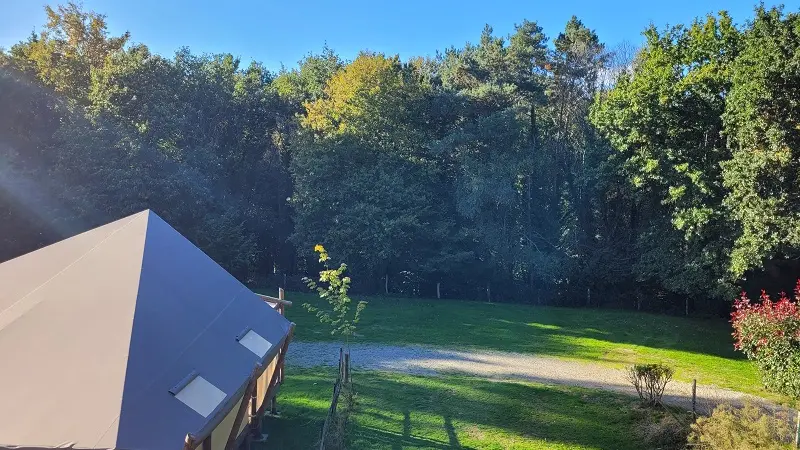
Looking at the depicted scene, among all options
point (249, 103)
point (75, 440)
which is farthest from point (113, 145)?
point (75, 440)

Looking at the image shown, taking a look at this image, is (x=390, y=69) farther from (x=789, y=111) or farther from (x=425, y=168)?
(x=789, y=111)

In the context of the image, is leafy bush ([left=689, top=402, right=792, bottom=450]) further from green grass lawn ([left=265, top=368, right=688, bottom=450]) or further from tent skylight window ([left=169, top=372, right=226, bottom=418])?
tent skylight window ([left=169, top=372, right=226, bottom=418])

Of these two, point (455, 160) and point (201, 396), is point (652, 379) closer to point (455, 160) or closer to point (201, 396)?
point (201, 396)

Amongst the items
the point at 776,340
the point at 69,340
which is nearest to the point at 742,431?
the point at 776,340

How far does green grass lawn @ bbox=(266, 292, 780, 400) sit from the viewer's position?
45.7 feet

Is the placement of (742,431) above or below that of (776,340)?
below

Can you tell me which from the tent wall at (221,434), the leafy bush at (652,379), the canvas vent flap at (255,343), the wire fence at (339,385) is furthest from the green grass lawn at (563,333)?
the canvas vent flap at (255,343)

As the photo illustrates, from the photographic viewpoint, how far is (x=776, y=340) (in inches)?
352

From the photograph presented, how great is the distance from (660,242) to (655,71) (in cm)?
653

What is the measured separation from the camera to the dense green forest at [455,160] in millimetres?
17219

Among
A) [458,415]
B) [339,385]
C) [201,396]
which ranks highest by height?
[201,396]

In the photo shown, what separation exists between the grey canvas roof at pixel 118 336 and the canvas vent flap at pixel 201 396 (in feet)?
0.24

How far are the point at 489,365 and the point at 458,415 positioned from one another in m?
4.05

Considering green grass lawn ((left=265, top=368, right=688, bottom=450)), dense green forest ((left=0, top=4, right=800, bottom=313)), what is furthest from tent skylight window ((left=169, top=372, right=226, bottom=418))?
dense green forest ((left=0, top=4, right=800, bottom=313))
